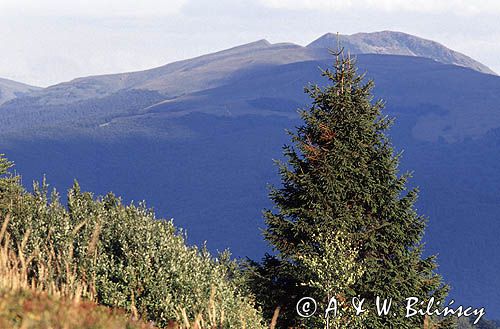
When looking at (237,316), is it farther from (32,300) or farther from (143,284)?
(32,300)

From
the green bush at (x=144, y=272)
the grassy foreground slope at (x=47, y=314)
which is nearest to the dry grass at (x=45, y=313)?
the grassy foreground slope at (x=47, y=314)

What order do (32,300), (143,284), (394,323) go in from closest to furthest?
Answer: (32,300) → (143,284) → (394,323)

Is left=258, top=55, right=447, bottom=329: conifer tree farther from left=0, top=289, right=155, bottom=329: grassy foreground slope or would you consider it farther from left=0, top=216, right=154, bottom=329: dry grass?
left=0, top=289, right=155, bottom=329: grassy foreground slope

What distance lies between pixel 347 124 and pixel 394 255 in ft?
17.2

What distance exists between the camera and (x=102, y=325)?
19.2 feet

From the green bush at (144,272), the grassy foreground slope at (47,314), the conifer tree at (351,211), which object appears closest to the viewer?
the grassy foreground slope at (47,314)

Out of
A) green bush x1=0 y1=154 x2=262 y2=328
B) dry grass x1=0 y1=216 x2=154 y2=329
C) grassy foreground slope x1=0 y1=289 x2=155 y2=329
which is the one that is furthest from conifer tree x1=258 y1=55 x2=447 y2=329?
grassy foreground slope x1=0 y1=289 x2=155 y2=329

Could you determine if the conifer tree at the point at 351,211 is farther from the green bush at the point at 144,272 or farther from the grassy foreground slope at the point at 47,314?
the grassy foreground slope at the point at 47,314

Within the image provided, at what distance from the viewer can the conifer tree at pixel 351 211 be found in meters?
24.5

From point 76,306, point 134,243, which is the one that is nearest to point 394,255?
point 134,243

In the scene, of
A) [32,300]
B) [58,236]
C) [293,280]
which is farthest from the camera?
[293,280]

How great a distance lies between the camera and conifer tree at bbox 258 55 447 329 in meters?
24.5

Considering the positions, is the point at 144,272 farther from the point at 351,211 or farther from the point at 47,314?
the point at 351,211

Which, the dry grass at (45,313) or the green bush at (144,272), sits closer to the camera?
the dry grass at (45,313)
